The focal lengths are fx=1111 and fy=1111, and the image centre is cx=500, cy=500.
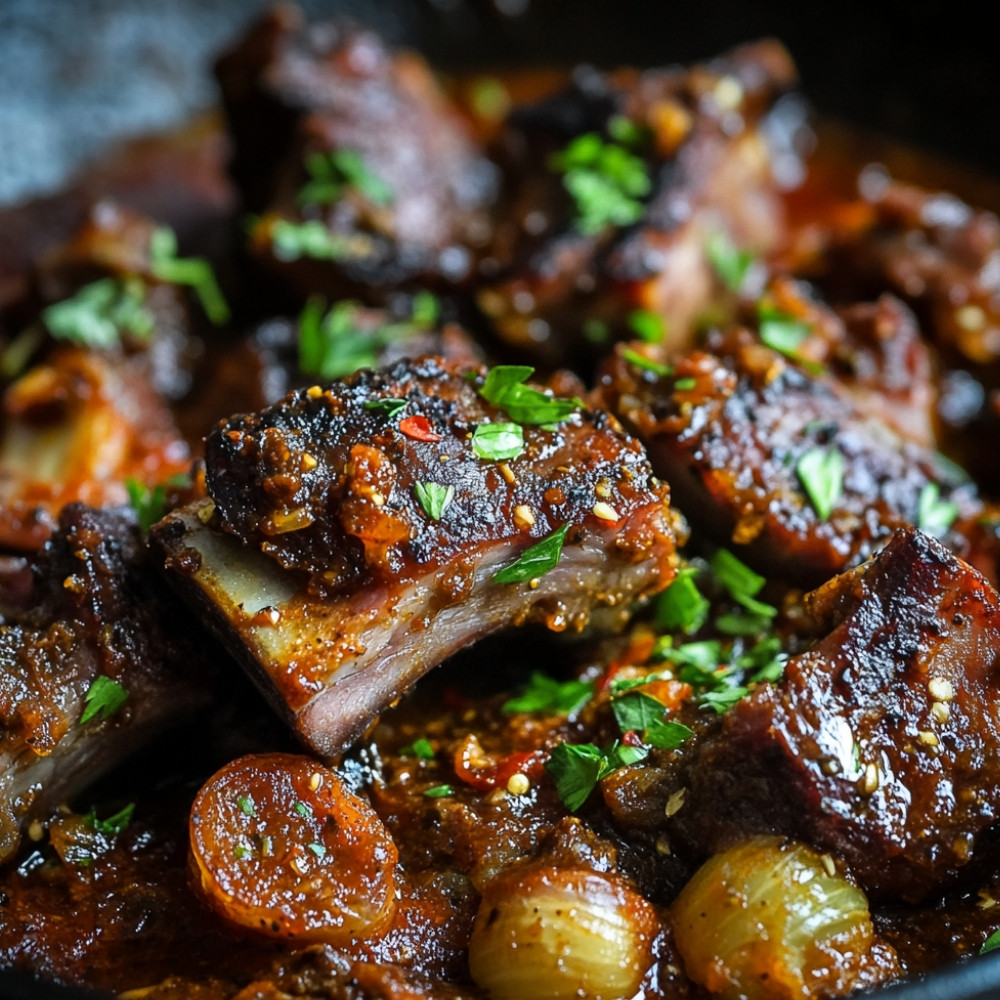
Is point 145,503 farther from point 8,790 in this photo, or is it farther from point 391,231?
point 391,231

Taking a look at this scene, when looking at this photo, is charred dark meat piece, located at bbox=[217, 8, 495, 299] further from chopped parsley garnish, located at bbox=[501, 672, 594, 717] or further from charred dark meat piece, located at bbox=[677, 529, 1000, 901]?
charred dark meat piece, located at bbox=[677, 529, 1000, 901]

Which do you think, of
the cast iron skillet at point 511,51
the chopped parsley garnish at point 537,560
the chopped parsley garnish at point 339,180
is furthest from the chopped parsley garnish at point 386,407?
the cast iron skillet at point 511,51

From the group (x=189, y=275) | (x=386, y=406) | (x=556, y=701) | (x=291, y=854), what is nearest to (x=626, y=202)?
(x=189, y=275)

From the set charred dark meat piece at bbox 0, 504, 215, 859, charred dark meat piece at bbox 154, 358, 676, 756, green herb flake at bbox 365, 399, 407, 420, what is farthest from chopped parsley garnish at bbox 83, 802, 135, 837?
green herb flake at bbox 365, 399, 407, 420

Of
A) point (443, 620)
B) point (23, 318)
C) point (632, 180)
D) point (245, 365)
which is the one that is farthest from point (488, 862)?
point (23, 318)

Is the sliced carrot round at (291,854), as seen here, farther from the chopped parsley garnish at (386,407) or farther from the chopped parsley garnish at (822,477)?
the chopped parsley garnish at (822,477)

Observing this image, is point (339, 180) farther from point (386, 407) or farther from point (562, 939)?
point (562, 939)
